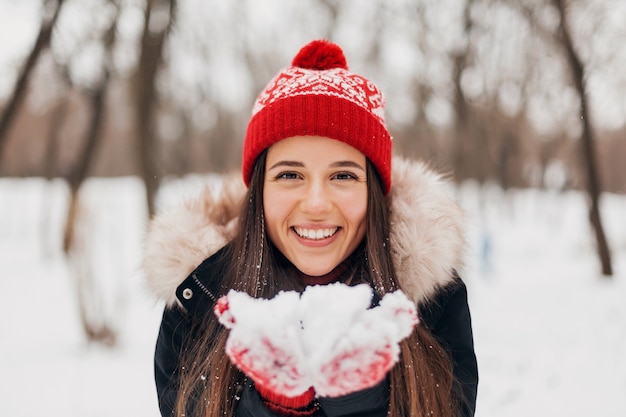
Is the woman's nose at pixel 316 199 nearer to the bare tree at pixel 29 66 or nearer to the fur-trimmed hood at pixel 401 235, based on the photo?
the fur-trimmed hood at pixel 401 235

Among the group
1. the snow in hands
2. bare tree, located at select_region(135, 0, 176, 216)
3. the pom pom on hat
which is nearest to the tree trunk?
bare tree, located at select_region(135, 0, 176, 216)

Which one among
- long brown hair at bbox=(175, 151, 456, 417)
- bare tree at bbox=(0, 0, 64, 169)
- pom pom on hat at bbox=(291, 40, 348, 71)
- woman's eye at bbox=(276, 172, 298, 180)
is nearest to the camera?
long brown hair at bbox=(175, 151, 456, 417)

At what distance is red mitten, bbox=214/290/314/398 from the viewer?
96 centimetres

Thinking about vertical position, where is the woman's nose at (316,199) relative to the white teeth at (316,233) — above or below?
above

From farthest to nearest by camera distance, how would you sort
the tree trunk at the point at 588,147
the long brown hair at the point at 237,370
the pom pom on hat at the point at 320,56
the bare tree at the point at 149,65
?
the tree trunk at the point at 588,147, the bare tree at the point at 149,65, the pom pom on hat at the point at 320,56, the long brown hair at the point at 237,370

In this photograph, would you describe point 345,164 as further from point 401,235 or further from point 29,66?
point 29,66

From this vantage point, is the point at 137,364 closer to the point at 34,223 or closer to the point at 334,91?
the point at 334,91

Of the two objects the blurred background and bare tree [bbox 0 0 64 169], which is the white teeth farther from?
bare tree [bbox 0 0 64 169]

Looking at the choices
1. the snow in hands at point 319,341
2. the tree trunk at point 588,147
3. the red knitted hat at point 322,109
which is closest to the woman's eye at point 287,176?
the red knitted hat at point 322,109

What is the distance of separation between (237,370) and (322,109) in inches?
32.1

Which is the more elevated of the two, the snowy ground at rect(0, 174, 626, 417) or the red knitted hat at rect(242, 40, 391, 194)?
the red knitted hat at rect(242, 40, 391, 194)

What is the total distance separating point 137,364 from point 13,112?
2.81 meters

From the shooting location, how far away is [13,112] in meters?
4.96

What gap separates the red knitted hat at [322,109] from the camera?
1486mm
